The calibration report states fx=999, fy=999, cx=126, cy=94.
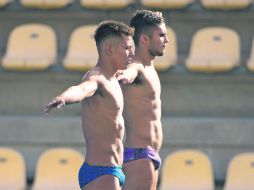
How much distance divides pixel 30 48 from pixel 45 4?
63 centimetres

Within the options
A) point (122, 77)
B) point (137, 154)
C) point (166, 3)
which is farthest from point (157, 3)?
point (122, 77)

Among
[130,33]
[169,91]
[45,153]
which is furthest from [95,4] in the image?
[130,33]

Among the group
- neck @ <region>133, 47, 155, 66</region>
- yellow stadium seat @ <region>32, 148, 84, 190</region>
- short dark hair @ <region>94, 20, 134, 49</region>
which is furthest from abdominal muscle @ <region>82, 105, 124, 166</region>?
yellow stadium seat @ <region>32, 148, 84, 190</region>

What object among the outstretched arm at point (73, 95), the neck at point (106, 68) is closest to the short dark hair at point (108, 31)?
the neck at point (106, 68)

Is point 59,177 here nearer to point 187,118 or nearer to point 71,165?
point 71,165

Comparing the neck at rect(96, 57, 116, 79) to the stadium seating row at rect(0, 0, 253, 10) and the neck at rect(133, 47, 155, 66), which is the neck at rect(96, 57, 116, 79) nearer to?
the neck at rect(133, 47, 155, 66)

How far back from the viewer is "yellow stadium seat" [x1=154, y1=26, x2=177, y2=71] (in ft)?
38.7

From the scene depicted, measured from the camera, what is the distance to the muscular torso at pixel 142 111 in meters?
8.58

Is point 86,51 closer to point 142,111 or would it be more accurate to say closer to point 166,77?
point 166,77

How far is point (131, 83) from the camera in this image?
28.2ft

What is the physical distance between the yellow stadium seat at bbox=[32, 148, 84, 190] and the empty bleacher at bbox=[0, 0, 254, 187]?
19.4 inches

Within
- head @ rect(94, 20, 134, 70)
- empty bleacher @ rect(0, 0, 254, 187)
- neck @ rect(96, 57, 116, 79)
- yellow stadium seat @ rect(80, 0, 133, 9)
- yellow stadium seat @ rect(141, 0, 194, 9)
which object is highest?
head @ rect(94, 20, 134, 70)

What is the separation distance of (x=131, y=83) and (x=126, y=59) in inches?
35.8

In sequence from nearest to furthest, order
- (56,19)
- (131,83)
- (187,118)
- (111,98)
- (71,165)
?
(111,98) < (131,83) < (71,165) < (187,118) < (56,19)
